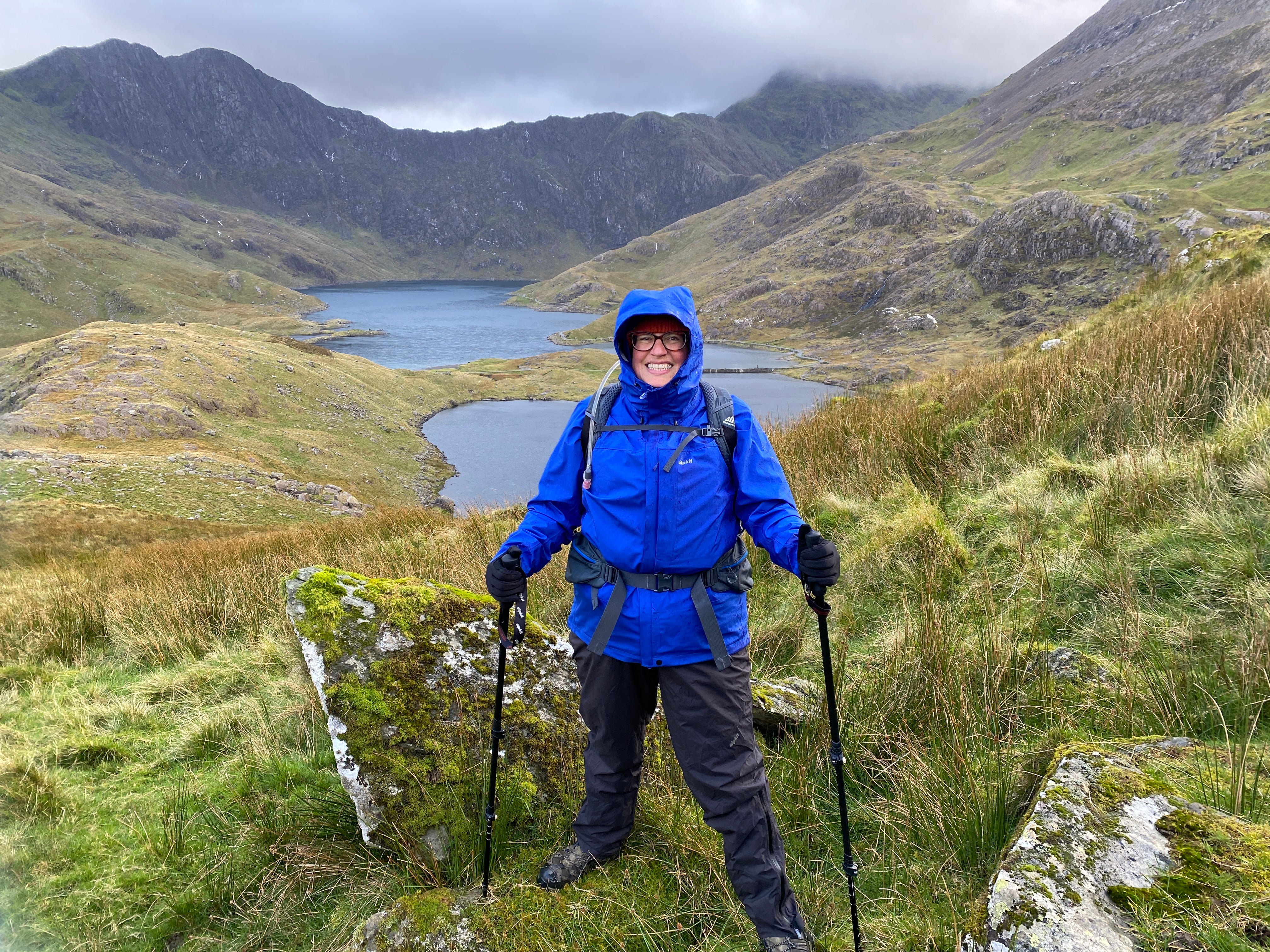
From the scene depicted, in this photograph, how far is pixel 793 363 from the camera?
320 ft

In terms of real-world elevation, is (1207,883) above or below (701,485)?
below

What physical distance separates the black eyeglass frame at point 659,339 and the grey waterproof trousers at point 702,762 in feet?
4.20

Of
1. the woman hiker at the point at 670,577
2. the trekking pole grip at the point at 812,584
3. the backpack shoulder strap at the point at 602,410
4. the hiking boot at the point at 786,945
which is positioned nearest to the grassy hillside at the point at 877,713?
the hiking boot at the point at 786,945

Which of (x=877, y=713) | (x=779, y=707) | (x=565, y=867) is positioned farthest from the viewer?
(x=779, y=707)

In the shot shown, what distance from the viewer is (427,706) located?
306 centimetres

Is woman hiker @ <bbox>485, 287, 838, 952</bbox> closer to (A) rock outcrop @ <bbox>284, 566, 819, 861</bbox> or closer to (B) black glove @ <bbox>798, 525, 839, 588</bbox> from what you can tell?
(B) black glove @ <bbox>798, 525, 839, 588</bbox>

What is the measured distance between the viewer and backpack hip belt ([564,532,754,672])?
2.42m

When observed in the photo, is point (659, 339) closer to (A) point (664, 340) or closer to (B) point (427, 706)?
(A) point (664, 340)

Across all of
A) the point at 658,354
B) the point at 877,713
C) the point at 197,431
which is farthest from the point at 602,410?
the point at 197,431

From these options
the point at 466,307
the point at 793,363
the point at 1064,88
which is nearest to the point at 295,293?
the point at 466,307

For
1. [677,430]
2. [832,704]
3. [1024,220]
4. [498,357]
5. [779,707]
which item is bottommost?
[779,707]

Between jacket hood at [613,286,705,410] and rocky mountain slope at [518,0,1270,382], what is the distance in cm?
5597

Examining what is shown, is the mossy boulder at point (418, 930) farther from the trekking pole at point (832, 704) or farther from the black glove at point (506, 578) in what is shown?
the trekking pole at point (832, 704)

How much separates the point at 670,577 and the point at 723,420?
Result: 26.9 inches
